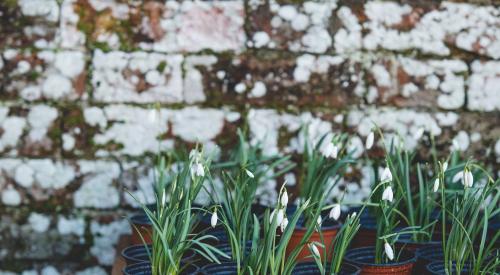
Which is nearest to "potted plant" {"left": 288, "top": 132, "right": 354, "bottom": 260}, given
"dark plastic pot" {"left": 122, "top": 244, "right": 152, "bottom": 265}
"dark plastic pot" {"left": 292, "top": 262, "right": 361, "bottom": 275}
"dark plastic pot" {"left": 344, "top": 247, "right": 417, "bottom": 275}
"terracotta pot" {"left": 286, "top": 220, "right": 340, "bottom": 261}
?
"terracotta pot" {"left": 286, "top": 220, "right": 340, "bottom": 261}

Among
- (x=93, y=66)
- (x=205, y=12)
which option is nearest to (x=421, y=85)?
(x=205, y=12)

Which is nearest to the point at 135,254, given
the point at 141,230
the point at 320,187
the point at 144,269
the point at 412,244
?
the point at 144,269

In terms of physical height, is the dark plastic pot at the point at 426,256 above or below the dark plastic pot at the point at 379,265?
below

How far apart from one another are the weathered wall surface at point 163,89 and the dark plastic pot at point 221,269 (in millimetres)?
946

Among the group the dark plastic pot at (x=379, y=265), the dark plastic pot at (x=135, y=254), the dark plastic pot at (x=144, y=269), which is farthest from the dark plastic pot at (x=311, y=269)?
the dark plastic pot at (x=135, y=254)

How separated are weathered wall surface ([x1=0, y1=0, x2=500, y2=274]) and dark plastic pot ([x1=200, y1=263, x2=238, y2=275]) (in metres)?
0.95

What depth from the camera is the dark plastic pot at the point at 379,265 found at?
6.77 ft

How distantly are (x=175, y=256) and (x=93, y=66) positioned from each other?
1179 millimetres

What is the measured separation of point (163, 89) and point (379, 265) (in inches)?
51.2

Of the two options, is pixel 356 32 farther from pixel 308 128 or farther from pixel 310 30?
pixel 308 128

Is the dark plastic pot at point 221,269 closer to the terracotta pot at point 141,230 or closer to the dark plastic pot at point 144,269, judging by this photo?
the dark plastic pot at point 144,269

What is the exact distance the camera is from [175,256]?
2.06m

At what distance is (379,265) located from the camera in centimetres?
206

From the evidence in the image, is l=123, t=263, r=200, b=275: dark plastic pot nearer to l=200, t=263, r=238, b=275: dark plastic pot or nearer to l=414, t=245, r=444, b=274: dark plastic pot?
l=200, t=263, r=238, b=275: dark plastic pot
